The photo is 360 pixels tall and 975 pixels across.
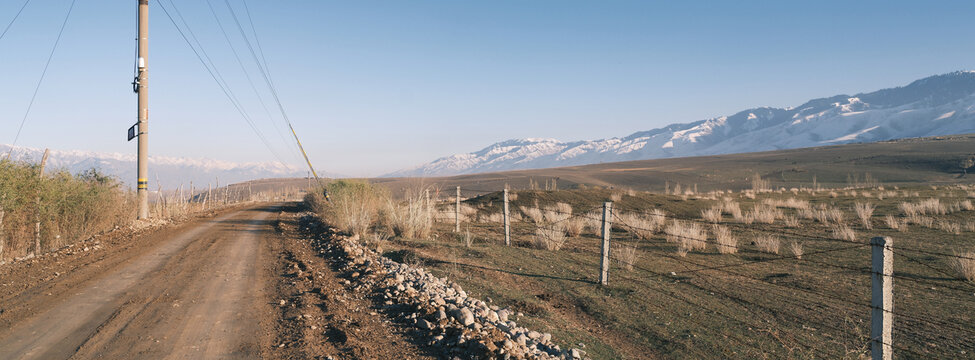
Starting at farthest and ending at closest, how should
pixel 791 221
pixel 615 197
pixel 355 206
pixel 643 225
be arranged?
pixel 615 197, pixel 791 221, pixel 643 225, pixel 355 206

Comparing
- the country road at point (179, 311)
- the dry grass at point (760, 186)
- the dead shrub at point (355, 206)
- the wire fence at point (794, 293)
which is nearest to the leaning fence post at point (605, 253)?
the wire fence at point (794, 293)

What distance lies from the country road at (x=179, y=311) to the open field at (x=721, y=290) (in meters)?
2.37

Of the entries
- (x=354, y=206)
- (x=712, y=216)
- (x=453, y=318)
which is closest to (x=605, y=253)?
(x=453, y=318)

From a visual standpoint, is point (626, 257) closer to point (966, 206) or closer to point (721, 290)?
point (721, 290)

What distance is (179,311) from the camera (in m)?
6.27

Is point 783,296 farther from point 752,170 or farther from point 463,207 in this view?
point 752,170

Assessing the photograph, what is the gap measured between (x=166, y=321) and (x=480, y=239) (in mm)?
10489

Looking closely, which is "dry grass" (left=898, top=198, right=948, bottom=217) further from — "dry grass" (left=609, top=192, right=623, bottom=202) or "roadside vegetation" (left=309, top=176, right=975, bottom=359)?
"dry grass" (left=609, top=192, right=623, bottom=202)

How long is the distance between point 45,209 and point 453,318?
38.4ft

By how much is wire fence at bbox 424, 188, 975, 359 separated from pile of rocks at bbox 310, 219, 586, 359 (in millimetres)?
2289

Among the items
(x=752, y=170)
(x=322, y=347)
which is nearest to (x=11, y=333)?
(x=322, y=347)

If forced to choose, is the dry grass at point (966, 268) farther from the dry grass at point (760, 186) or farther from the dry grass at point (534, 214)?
the dry grass at point (760, 186)

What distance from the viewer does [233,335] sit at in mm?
5398

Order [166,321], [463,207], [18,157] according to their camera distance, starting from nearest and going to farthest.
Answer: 1. [166,321]
2. [18,157]
3. [463,207]
